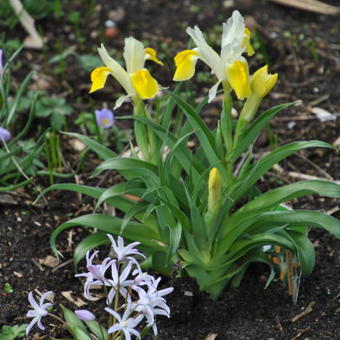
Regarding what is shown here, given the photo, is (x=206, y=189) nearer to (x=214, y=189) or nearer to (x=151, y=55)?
(x=214, y=189)

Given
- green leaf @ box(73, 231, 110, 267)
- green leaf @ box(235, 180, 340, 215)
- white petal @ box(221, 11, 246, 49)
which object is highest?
white petal @ box(221, 11, 246, 49)

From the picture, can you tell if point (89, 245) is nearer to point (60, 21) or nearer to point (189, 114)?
point (189, 114)

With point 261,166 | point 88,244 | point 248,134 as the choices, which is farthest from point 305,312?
point 88,244

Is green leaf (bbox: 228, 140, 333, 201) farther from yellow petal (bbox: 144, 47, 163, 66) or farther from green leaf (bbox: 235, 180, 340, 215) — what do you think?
yellow petal (bbox: 144, 47, 163, 66)

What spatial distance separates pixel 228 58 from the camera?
2676 mm

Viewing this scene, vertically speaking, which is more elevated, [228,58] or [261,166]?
[228,58]

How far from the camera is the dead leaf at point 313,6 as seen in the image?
4.98 metres

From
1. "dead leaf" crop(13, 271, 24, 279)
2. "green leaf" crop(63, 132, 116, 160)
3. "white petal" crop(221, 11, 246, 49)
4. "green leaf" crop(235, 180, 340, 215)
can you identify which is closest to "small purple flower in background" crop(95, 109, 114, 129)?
"green leaf" crop(63, 132, 116, 160)

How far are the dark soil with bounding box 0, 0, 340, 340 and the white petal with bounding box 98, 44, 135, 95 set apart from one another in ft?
2.65

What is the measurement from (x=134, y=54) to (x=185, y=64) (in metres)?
0.22

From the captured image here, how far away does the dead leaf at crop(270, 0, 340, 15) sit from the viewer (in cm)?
498

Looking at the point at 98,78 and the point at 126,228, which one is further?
the point at 126,228

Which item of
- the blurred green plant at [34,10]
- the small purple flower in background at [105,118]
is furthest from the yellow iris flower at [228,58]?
the blurred green plant at [34,10]


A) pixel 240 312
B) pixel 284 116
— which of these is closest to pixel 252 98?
pixel 240 312
